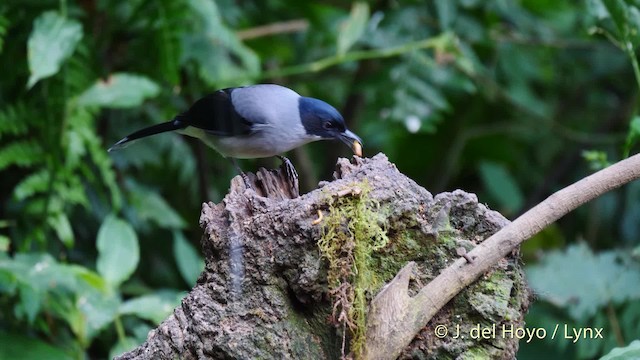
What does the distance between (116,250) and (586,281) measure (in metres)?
2.14

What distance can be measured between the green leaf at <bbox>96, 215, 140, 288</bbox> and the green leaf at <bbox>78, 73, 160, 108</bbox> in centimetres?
53

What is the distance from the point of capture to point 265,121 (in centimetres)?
296

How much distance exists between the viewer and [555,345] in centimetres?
439

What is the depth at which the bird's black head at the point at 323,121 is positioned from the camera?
2.92 metres

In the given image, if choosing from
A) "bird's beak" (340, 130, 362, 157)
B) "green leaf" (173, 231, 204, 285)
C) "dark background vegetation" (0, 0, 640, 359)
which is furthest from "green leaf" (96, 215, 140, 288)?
"bird's beak" (340, 130, 362, 157)

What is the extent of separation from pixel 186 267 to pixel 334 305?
226 cm

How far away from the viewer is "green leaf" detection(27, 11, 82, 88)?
11.2 feet

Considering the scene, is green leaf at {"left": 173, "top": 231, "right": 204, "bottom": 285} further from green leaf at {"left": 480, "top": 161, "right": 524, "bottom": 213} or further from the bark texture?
green leaf at {"left": 480, "top": 161, "right": 524, "bottom": 213}

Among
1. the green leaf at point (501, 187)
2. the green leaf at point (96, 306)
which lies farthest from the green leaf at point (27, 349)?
the green leaf at point (501, 187)

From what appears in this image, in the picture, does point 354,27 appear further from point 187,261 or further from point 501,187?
point 501,187

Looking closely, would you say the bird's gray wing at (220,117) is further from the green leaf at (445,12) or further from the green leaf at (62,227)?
the green leaf at (445,12)

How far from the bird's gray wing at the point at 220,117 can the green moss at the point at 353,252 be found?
3.29 ft

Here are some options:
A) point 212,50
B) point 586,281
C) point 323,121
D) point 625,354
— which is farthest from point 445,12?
point 625,354

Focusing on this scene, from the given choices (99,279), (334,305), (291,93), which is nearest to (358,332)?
(334,305)
